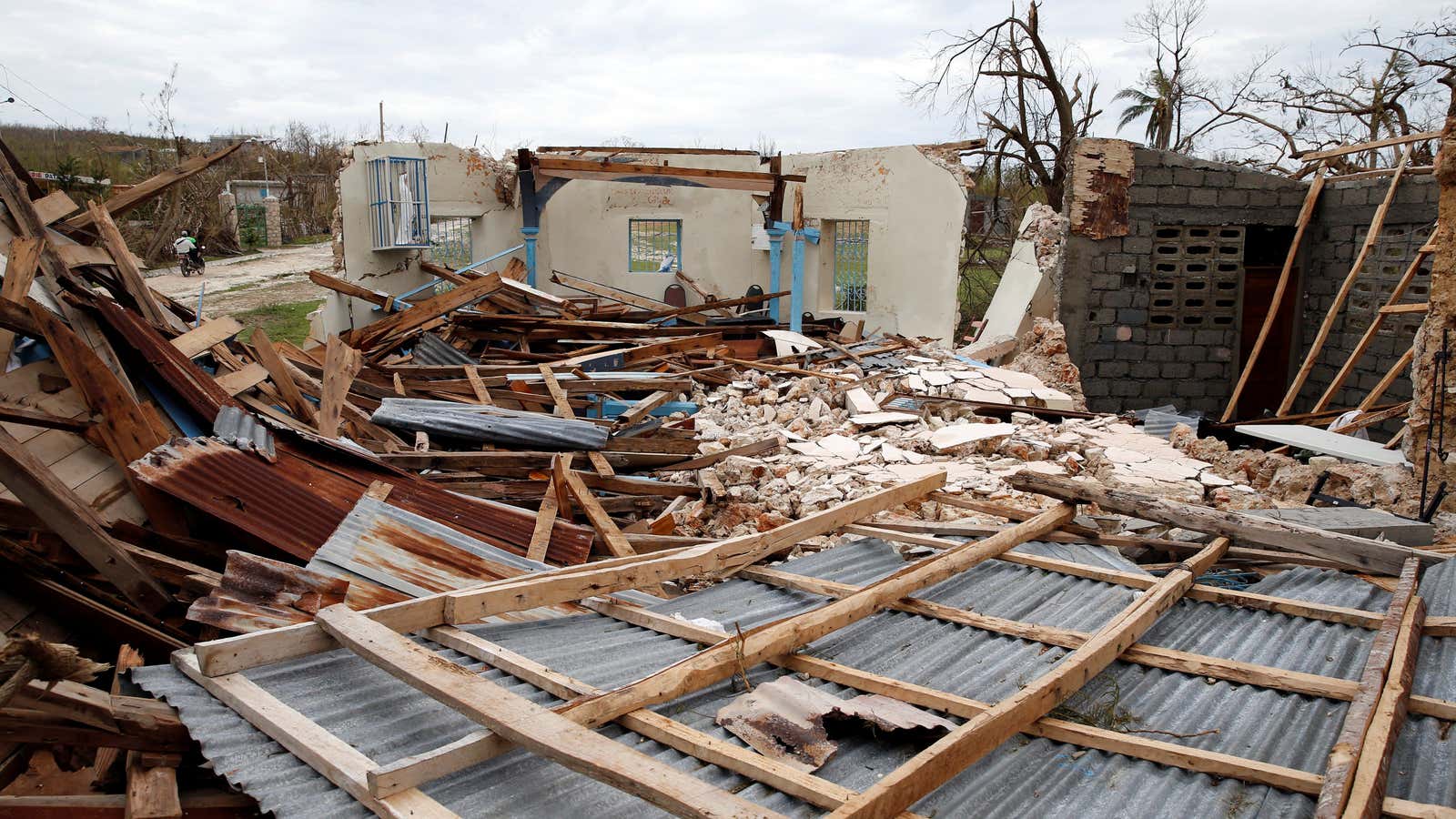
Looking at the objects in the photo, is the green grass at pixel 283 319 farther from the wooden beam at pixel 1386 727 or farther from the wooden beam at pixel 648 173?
the wooden beam at pixel 1386 727

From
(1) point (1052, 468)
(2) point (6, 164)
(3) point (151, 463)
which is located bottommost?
(1) point (1052, 468)

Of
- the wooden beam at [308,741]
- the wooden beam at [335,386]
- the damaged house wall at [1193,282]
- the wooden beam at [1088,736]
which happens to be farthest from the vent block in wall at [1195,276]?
the wooden beam at [308,741]

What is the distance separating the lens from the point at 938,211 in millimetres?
15750

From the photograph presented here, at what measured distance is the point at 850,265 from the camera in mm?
17375

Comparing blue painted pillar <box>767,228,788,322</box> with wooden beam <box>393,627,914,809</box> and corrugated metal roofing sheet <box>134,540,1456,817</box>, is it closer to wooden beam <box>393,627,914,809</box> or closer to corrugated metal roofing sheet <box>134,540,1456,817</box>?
corrugated metal roofing sheet <box>134,540,1456,817</box>

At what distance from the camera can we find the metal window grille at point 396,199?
14430 millimetres

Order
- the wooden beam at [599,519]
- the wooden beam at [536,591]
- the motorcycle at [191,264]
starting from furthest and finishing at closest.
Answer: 1. the motorcycle at [191,264]
2. the wooden beam at [599,519]
3. the wooden beam at [536,591]

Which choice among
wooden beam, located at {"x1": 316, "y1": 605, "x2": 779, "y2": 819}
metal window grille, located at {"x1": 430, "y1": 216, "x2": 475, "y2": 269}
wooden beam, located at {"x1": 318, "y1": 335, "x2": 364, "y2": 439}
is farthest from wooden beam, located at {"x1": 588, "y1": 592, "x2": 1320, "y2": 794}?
metal window grille, located at {"x1": 430, "y1": 216, "x2": 475, "y2": 269}

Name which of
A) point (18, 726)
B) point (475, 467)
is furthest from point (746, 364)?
point (18, 726)

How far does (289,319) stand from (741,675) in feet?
55.2

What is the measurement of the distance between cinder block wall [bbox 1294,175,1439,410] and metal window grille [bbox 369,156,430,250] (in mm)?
12749

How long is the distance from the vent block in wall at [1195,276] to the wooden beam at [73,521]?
1176 centimetres

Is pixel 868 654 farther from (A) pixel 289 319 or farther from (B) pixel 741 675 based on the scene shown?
(A) pixel 289 319

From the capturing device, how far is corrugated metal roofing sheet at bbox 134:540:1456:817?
227cm
